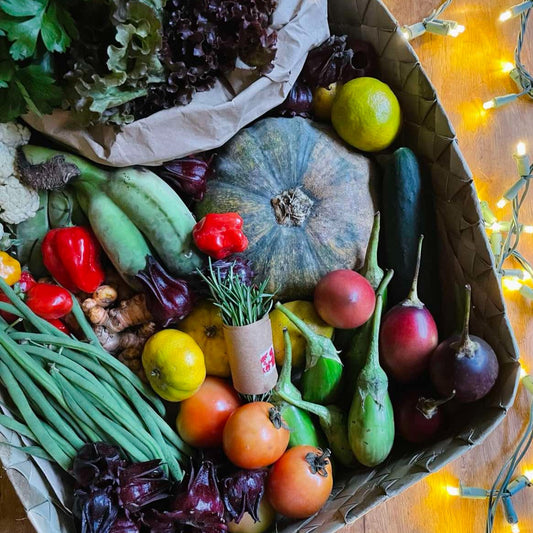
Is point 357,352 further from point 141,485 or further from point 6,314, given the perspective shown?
point 6,314

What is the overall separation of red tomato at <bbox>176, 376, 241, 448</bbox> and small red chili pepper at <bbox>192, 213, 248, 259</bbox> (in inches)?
10.1

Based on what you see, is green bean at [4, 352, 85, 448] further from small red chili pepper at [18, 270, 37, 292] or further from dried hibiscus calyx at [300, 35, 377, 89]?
dried hibiscus calyx at [300, 35, 377, 89]

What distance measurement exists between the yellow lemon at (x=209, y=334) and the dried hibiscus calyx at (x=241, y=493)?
20 centimetres

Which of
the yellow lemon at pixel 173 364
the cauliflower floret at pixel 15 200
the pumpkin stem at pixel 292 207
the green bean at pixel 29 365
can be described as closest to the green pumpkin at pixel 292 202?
the pumpkin stem at pixel 292 207

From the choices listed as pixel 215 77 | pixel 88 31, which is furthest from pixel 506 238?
pixel 88 31

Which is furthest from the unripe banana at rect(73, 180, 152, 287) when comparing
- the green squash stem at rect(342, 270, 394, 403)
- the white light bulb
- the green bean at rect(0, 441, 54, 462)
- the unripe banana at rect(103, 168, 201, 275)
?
the white light bulb

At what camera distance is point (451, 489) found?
128cm

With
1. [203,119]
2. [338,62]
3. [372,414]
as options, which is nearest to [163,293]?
[203,119]

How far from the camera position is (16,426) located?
998 mm

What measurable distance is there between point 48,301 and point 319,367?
0.50 meters

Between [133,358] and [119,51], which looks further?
[133,358]

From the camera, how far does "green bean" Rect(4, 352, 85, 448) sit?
101 cm

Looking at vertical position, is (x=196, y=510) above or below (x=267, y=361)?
below

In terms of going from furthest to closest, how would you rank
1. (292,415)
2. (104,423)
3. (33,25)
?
(292,415), (104,423), (33,25)
